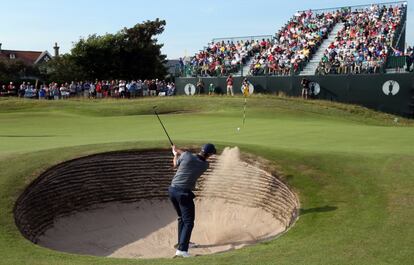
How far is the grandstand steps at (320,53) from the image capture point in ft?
134

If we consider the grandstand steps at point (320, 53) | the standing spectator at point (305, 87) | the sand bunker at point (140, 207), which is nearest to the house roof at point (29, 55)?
the grandstand steps at point (320, 53)

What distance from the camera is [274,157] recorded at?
519 inches

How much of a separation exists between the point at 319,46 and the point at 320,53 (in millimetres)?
1529

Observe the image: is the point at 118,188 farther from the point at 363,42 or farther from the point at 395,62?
the point at 363,42

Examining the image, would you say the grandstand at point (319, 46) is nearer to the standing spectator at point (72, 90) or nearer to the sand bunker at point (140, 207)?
the standing spectator at point (72, 90)

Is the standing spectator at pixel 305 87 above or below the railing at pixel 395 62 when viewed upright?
below

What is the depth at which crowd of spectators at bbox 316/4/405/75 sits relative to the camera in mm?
37503

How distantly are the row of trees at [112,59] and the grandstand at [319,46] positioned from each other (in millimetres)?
14029

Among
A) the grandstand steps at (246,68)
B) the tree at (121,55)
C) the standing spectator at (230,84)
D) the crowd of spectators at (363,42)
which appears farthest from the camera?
the tree at (121,55)

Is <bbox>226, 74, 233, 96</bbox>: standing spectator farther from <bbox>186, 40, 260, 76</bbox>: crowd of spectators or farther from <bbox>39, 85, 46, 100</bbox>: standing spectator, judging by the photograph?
<bbox>39, 85, 46, 100</bbox>: standing spectator

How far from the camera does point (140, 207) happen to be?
13.4 m

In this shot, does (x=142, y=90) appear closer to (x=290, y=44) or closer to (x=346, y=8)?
(x=290, y=44)

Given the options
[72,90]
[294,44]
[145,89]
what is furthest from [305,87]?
[72,90]

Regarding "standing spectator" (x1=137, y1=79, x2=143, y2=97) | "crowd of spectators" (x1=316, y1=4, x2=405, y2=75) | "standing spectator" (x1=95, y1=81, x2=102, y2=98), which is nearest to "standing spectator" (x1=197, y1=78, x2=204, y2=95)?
"standing spectator" (x1=137, y1=79, x2=143, y2=97)
